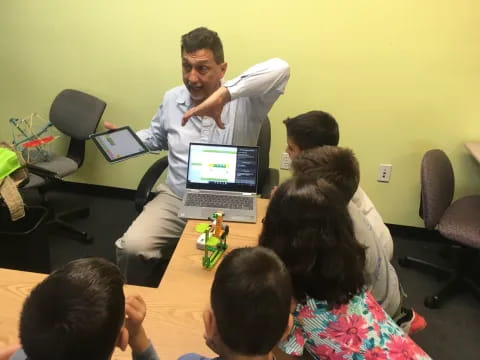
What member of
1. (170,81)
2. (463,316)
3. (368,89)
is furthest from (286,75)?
(463,316)

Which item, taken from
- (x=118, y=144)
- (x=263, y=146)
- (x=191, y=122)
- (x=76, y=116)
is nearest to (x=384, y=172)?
(x=263, y=146)

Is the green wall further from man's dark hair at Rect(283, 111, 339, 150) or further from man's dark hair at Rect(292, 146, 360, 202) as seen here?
man's dark hair at Rect(292, 146, 360, 202)

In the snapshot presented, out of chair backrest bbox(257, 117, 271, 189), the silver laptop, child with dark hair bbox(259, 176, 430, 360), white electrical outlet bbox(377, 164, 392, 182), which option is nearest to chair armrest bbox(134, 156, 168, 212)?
the silver laptop

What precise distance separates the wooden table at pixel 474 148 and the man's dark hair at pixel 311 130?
→ 1116 millimetres

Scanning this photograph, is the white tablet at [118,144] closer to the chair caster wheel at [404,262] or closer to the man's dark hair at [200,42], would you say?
the man's dark hair at [200,42]

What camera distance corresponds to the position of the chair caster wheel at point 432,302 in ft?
7.50

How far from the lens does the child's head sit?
1.75 meters

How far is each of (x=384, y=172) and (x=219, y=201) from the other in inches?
56.7

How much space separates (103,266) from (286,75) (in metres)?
1.35

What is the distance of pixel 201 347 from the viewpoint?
110cm

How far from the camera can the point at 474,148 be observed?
2486 millimetres

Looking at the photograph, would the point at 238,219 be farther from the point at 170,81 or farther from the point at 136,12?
the point at 136,12

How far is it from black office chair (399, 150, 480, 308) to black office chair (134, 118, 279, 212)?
0.78 m

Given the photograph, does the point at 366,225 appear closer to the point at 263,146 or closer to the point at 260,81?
the point at 260,81
